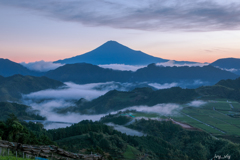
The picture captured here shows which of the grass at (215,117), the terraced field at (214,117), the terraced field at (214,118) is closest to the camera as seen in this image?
the terraced field at (214,117)

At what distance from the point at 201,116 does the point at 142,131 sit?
42485mm

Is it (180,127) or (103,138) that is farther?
(180,127)

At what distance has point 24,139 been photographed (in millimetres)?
34594

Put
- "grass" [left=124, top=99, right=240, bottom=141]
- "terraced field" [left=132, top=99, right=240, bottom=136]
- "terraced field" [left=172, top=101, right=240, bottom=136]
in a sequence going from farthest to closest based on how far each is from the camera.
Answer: "terraced field" [left=172, top=101, right=240, bottom=136]
"grass" [left=124, top=99, right=240, bottom=141]
"terraced field" [left=132, top=99, right=240, bottom=136]

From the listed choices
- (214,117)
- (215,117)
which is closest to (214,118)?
(214,117)

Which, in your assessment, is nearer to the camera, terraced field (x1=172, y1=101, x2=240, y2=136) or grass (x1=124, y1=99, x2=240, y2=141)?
grass (x1=124, y1=99, x2=240, y2=141)

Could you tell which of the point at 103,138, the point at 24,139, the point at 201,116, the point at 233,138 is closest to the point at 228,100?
the point at 201,116

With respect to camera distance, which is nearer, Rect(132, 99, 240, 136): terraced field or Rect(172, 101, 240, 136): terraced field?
Rect(132, 99, 240, 136): terraced field

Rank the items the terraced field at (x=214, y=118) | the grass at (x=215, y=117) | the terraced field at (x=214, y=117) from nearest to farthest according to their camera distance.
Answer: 1. the terraced field at (x=214, y=117)
2. the grass at (x=215, y=117)
3. the terraced field at (x=214, y=118)

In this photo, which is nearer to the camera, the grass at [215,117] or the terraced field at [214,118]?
the grass at [215,117]

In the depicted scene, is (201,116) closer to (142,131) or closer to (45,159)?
(142,131)

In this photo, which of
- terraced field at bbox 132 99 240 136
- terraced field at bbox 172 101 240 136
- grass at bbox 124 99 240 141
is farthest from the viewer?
terraced field at bbox 172 101 240 136

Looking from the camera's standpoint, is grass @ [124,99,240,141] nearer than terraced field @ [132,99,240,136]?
No

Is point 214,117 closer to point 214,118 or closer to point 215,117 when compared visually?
point 215,117
